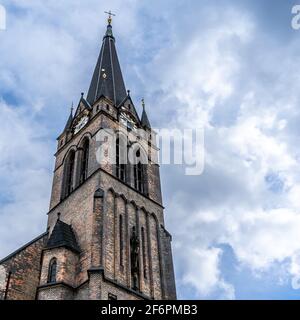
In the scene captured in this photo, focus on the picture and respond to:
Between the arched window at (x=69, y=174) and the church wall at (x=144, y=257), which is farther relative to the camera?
the arched window at (x=69, y=174)

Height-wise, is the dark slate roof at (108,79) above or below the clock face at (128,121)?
above

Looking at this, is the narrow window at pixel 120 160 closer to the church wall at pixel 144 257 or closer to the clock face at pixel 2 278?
the church wall at pixel 144 257

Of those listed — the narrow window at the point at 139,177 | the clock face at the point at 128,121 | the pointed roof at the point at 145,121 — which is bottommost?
the narrow window at the point at 139,177

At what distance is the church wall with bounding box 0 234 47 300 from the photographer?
21734 mm

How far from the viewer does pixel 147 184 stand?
29359 millimetres

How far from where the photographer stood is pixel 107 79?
37219 millimetres

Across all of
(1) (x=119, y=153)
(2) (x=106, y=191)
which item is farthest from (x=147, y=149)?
(2) (x=106, y=191)

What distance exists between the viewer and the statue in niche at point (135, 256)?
23.0 m

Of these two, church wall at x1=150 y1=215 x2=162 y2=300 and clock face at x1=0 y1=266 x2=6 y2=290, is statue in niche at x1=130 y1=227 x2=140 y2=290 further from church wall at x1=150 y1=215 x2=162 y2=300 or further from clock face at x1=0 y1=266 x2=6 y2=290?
clock face at x1=0 y1=266 x2=6 y2=290

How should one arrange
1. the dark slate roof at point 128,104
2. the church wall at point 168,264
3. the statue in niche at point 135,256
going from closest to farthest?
the statue in niche at point 135,256
the church wall at point 168,264
the dark slate roof at point 128,104

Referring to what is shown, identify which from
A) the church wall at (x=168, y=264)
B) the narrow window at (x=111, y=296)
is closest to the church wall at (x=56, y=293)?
the narrow window at (x=111, y=296)
